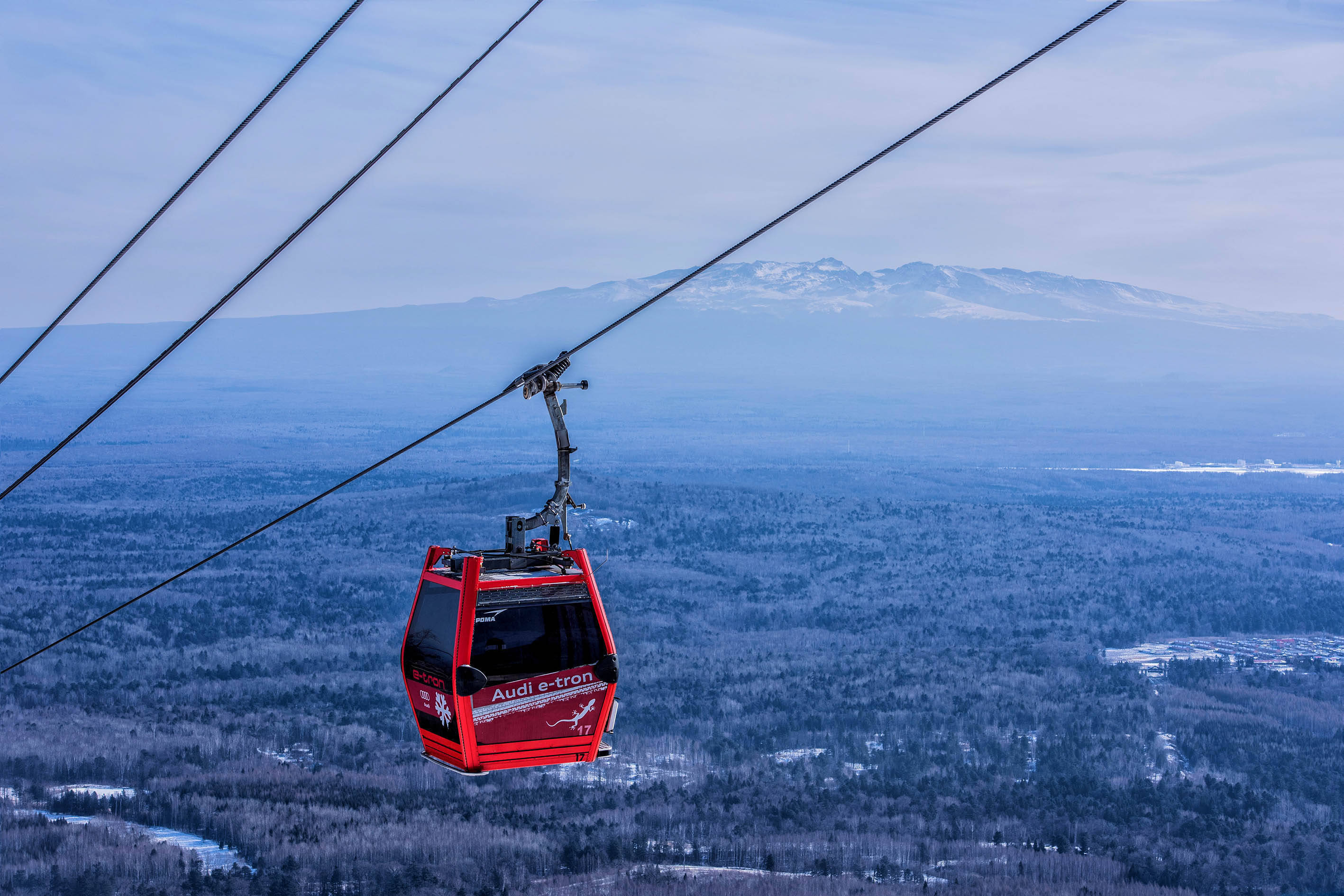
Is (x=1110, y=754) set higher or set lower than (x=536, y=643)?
lower

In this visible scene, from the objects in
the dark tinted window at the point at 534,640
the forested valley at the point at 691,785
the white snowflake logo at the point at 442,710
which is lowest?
the forested valley at the point at 691,785

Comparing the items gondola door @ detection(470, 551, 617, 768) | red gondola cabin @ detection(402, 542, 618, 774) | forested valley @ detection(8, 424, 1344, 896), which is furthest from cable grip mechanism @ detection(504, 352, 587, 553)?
forested valley @ detection(8, 424, 1344, 896)

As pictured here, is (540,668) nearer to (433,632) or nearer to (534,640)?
(534,640)

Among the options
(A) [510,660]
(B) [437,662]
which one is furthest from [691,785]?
(A) [510,660]

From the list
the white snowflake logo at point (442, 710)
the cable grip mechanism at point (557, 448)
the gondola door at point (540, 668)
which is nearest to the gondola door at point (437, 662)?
the white snowflake logo at point (442, 710)

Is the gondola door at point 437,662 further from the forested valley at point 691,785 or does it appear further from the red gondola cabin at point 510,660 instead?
the forested valley at point 691,785

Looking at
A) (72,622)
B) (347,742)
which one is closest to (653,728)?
(347,742)

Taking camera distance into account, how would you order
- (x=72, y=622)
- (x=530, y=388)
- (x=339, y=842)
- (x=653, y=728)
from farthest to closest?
(x=72, y=622) → (x=653, y=728) → (x=339, y=842) → (x=530, y=388)

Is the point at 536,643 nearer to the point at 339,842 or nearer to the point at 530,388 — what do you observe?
the point at 530,388
